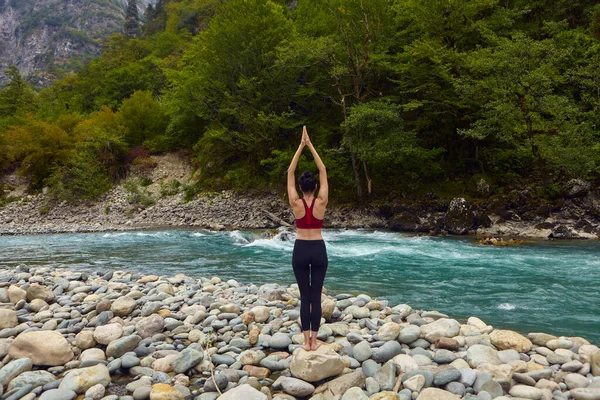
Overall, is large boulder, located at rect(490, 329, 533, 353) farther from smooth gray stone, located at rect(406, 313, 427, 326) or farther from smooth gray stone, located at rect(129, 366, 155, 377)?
→ smooth gray stone, located at rect(129, 366, 155, 377)

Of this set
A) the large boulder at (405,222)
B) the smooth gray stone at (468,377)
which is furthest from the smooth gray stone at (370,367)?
the large boulder at (405,222)

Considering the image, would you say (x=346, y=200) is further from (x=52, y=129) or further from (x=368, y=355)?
(x=52, y=129)

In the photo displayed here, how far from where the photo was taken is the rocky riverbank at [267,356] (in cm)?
371

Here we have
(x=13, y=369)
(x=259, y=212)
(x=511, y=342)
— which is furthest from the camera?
(x=259, y=212)

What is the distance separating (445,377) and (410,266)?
270 inches

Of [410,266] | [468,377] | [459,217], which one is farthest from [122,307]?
[459,217]

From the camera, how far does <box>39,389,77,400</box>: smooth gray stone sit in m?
3.55

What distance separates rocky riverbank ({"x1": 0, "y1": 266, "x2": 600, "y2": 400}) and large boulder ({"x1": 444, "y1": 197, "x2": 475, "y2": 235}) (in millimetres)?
11533

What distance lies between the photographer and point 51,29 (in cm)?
17188

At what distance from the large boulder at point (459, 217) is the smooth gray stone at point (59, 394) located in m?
15.4

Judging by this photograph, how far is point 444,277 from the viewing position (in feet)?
30.0

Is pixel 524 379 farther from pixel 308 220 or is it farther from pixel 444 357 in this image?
→ pixel 308 220

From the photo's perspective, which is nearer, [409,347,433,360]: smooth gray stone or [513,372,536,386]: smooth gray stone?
[513,372,536,386]: smooth gray stone

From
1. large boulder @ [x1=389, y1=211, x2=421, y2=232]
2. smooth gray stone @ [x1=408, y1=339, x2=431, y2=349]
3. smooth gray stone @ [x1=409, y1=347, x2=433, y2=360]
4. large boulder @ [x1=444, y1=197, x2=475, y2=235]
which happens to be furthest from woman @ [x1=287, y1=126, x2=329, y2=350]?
large boulder @ [x1=389, y1=211, x2=421, y2=232]
